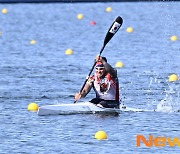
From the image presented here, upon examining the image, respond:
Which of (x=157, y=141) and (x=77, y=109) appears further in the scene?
(x=77, y=109)

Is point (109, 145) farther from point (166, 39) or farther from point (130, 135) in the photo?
point (166, 39)

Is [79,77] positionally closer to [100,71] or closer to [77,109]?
[77,109]

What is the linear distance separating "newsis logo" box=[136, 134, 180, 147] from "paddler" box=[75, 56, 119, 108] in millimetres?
2288

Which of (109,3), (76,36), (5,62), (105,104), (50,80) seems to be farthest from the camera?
(109,3)

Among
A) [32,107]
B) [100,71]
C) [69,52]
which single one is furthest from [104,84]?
[69,52]

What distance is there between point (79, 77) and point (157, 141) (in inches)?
325

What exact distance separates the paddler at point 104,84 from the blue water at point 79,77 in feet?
1.20

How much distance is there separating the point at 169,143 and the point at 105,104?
122 inches

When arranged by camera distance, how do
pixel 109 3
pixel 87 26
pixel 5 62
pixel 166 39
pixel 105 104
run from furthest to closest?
pixel 109 3 → pixel 87 26 → pixel 166 39 → pixel 5 62 → pixel 105 104

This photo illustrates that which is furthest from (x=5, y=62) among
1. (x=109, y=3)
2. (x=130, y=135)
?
(x=109, y=3)

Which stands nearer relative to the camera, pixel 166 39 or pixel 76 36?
pixel 166 39

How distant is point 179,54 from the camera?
2917 cm

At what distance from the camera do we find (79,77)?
969 inches

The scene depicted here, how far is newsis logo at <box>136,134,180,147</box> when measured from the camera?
53.1ft
